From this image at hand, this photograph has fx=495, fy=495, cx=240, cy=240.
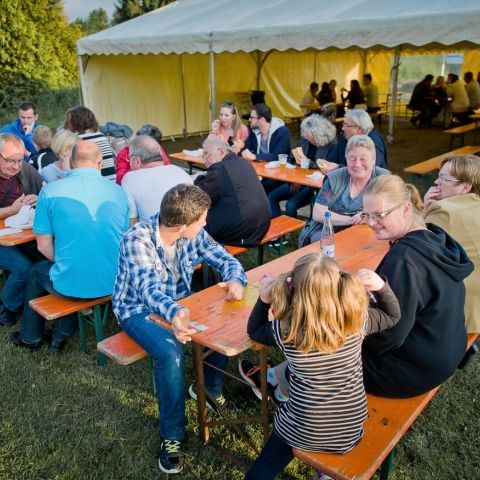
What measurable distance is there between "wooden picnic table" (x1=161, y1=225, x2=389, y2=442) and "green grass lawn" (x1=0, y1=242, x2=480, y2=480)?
7.8 inches

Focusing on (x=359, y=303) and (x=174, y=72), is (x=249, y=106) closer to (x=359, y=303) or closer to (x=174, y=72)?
(x=174, y=72)

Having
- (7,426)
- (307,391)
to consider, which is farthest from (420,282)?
(7,426)

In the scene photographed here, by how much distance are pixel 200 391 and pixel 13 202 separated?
2.27 meters

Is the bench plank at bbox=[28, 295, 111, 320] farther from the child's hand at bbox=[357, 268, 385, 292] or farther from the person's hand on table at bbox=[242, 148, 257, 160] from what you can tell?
the person's hand on table at bbox=[242, 148, 257, 160]

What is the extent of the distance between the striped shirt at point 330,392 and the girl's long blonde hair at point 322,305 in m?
0.07

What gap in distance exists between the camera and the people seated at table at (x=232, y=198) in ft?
11.2

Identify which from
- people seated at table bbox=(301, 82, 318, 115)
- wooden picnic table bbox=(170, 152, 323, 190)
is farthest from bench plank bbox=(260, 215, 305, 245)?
people seated at table bbox=(301, 82, 318, 115)

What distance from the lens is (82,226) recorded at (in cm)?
281

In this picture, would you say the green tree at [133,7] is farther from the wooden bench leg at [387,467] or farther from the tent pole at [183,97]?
the wooden bench leg at [387,467]

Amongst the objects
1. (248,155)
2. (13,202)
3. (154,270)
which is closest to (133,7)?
(248,155)

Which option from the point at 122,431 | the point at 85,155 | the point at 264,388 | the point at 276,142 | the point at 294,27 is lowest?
the point at 122,431

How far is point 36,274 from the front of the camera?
3248 millimetres

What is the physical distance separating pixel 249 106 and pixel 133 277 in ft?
37.5

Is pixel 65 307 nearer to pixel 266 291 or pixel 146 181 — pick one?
pixel 146 181
